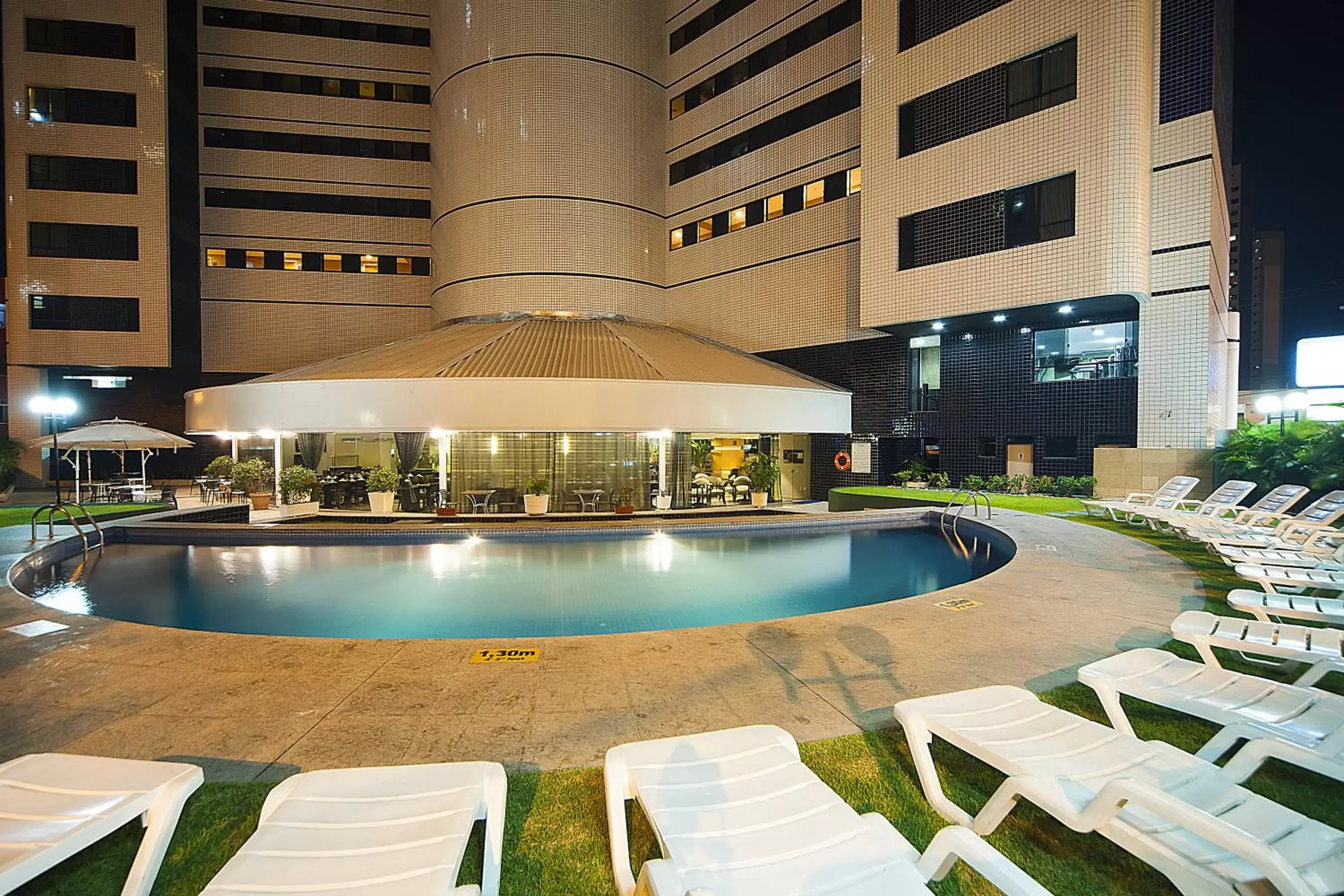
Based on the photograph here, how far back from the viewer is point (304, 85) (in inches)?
899

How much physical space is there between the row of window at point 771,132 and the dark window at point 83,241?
1831 centimetres

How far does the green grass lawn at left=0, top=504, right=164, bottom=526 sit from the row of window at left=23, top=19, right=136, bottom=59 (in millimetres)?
16252

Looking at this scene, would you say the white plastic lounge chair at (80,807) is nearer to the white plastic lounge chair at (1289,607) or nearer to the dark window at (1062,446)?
the white plastic lounge chair at (1289,607)

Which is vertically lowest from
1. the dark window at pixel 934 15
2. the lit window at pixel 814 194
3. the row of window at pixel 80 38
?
the lit window at pixel 814 194

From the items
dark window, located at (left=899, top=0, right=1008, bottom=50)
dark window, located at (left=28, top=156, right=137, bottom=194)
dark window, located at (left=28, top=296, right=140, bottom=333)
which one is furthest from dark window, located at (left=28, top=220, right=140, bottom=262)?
dark window, located at (left=899, top=0, right=1008, bottom=50)

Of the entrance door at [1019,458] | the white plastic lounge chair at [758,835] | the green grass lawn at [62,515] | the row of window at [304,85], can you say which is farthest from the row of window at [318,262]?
the white plastic lounge chair at [758,835]

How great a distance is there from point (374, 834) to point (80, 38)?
30889 millimetres

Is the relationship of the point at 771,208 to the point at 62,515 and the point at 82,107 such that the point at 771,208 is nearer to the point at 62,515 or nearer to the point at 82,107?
the point at 62,515

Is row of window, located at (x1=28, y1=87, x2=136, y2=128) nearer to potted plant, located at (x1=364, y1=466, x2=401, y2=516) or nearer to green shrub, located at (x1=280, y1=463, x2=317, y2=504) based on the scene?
green shrub, located at (x1=280, y1=463, x2=317, y2=504)

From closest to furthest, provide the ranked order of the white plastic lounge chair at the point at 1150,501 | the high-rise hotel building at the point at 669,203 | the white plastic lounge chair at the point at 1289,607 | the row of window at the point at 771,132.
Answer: the white plastic lounge chair at the point at 1289,607, the white plastic lounge chair at the point at 1150,501, the high-rise hotel building at the point at 669,203, the row of window at the point at 771,132

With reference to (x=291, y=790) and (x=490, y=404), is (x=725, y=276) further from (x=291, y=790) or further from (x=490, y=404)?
(x=291, y=790)

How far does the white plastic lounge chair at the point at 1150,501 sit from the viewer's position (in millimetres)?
10969

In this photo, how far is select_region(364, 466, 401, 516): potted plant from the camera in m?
14.1

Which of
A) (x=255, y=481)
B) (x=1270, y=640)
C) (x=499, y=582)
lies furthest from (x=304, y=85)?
(x=1270, y=640)
